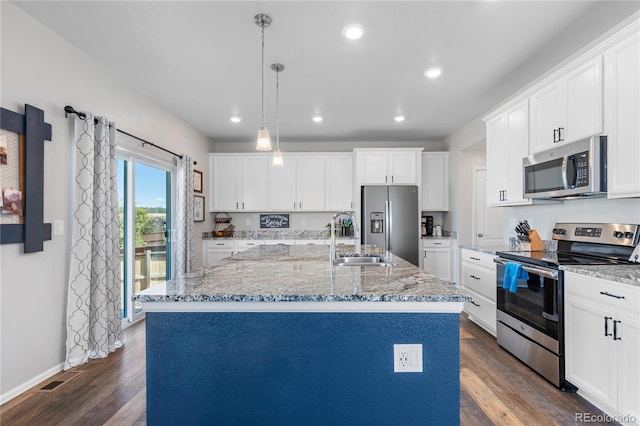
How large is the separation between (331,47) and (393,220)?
305 centimetres

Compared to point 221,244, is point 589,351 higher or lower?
lower

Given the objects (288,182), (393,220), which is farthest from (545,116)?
(288,182)

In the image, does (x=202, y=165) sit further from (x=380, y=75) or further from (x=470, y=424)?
(x=470, y=424)

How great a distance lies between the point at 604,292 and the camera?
6.23 feet

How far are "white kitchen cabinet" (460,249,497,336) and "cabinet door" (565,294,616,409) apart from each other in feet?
2.83

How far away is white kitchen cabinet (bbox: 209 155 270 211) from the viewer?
5754 millimetres

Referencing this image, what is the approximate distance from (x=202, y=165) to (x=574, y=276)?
16.4 ft

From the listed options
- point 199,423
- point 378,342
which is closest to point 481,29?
point 378,342

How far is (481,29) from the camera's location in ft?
8.13

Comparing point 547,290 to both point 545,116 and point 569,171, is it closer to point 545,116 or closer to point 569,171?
point 569,171

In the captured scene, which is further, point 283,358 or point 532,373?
point 532,373

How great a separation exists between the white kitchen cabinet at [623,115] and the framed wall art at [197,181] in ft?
15.8

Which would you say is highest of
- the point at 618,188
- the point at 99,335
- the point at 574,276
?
the point at 618,188
